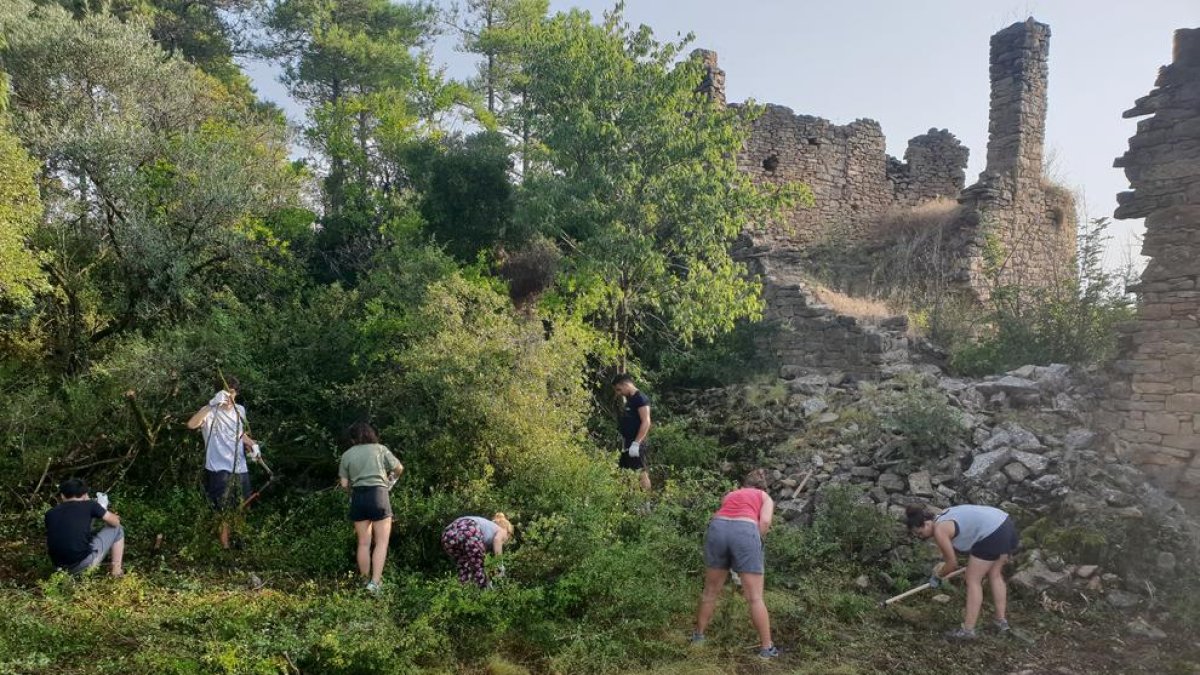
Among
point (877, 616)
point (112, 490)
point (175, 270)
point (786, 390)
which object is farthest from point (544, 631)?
point (175, 270)

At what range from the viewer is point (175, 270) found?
38.2ft

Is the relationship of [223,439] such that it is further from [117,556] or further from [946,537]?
[946,537]

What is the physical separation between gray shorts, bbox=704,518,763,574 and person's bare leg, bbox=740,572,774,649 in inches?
2.1

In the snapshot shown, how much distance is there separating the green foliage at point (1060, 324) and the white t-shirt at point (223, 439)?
914 cm

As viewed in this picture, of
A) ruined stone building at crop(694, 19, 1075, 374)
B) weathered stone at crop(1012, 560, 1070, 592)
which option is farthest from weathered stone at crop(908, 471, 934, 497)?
ruined stone building at crop(694, 19, 1075, 374)

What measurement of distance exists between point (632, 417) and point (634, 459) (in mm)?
438

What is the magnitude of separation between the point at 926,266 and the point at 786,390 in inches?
186

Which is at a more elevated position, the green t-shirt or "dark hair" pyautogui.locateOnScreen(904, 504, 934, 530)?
the green t-shirt

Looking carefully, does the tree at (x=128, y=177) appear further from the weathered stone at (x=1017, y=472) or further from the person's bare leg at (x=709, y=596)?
the weathered stone at (x=1017, y=472)

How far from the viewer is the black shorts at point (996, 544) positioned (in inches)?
246

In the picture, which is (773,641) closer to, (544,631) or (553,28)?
(544,631)

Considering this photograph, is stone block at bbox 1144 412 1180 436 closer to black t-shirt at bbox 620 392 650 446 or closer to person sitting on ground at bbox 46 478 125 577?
black t-shirt at bbox 620 392 650 446

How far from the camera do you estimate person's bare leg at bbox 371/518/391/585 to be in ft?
21.4

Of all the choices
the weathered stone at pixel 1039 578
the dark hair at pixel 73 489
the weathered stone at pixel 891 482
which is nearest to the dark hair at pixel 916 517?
the weathered stone at pixel 1039 578
